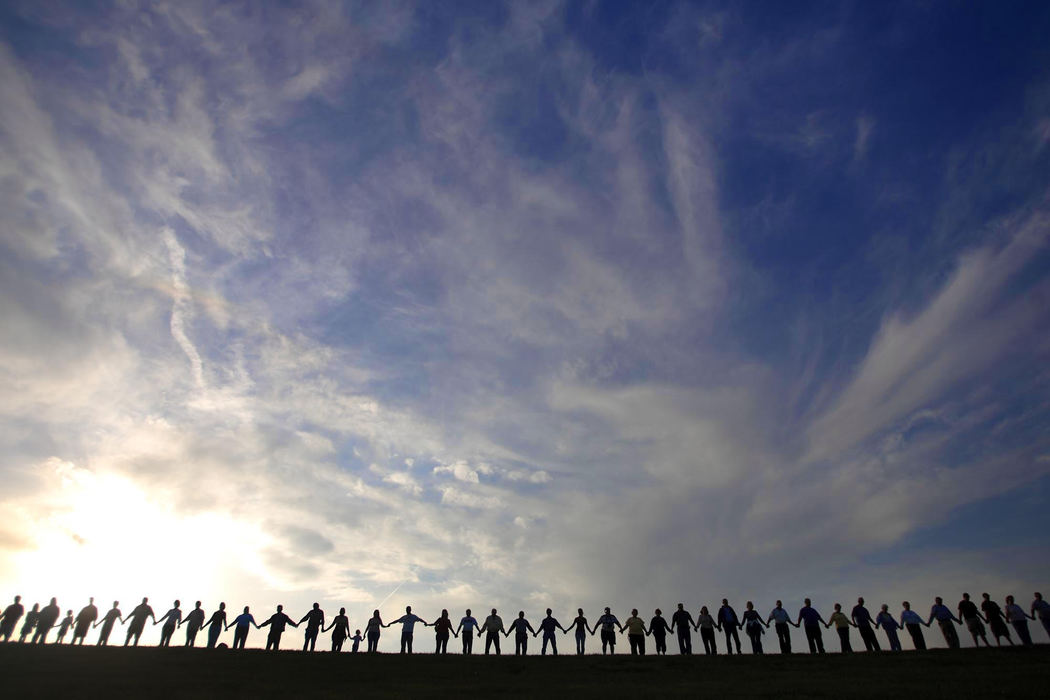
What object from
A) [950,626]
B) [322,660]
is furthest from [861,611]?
[322,660]

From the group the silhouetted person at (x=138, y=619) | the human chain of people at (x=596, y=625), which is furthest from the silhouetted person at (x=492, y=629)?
the silhouetted person at (x=138, y=619)

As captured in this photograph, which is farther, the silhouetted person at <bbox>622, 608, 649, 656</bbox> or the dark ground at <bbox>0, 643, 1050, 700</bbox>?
the silhouetted person at <bbox>622, 608, 649, 656</bbox>

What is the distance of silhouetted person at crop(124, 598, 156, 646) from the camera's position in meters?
28.9

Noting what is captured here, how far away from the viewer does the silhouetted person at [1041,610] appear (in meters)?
27.1

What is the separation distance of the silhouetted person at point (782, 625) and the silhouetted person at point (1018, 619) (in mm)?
9360

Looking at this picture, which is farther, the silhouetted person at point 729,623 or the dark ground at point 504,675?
the silhouetted person at point 729,623

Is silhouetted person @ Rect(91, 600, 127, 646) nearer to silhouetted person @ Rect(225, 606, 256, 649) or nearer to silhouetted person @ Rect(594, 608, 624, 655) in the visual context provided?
silhouetted person @ Rect(225, 606, 256, 649)

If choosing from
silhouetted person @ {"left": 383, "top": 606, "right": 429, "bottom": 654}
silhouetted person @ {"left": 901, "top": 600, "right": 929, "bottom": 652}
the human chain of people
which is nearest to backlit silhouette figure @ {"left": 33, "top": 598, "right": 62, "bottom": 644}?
the human chain of people

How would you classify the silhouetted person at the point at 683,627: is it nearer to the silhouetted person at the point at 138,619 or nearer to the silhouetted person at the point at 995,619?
the silhouetted person at the point at 995,619

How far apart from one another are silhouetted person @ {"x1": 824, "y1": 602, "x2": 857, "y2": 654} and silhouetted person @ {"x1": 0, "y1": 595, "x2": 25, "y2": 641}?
37480 mm

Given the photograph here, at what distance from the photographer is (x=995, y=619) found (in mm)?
28094

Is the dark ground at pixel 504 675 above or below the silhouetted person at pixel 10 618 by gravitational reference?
below

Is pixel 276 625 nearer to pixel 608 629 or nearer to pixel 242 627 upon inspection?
pixel 242 627

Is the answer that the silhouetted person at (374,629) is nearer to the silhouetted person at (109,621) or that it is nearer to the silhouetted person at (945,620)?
the silhouetted person at (109,621)
